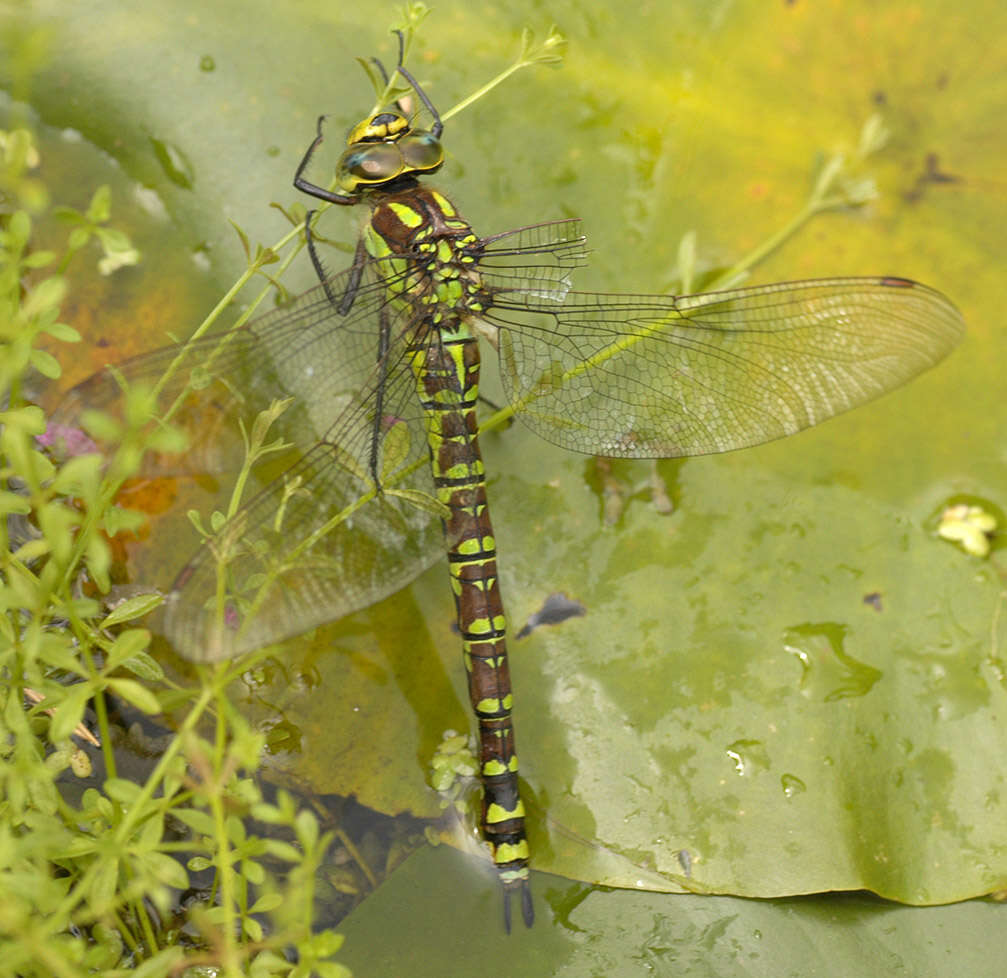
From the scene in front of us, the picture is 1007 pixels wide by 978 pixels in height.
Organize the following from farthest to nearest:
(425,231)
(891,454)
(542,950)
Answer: (891,454), (425,231), (542,950)

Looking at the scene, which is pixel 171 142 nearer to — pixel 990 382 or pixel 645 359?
pixel 645 359

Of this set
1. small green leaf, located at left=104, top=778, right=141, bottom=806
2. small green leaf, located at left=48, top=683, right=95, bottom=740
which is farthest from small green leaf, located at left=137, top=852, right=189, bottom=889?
small green leaf, located at left=48, top=683, right=95, bottom=740

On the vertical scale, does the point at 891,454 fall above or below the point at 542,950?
above

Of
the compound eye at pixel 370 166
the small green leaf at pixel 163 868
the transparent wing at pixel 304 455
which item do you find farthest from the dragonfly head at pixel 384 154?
the small green leaf at pixel 163 868

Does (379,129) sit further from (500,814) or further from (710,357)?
(500,814)

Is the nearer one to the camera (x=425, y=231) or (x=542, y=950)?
(x=542, y=950)

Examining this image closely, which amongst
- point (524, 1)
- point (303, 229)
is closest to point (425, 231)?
point (303, 229)

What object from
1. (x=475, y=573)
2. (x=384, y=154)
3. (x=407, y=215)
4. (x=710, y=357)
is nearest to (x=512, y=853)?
(x=475, y=573)

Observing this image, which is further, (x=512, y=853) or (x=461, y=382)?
(x=461, y=382)
